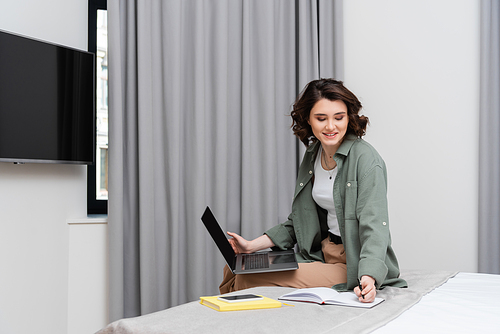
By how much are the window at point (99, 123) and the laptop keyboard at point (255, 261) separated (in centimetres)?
122

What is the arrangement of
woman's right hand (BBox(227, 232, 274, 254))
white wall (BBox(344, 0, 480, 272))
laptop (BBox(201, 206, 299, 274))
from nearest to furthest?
laptop (BBox(201, 206, 299, 274))
woman's right hand (BBox(227, 232, 274, 254))
white wall (BBox(344, 0, 480, 272))

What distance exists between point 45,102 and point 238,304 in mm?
1497

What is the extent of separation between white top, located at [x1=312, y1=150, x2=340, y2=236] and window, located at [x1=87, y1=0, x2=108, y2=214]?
4.54 ft

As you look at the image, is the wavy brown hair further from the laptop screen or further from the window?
the window

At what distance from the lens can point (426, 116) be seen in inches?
100

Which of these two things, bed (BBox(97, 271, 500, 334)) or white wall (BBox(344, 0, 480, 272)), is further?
white wall (BBox(344, 0, 480, 272))

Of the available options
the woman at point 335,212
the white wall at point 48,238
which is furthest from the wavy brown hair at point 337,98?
the white wall at point 48,238

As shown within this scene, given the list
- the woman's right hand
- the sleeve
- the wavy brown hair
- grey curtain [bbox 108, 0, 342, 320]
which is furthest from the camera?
grey curtain [bbox 108, 0, 342, 320]

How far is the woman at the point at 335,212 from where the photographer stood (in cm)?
138

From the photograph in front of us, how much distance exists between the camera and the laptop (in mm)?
1476

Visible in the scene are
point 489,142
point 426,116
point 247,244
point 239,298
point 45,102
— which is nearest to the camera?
point 239,298

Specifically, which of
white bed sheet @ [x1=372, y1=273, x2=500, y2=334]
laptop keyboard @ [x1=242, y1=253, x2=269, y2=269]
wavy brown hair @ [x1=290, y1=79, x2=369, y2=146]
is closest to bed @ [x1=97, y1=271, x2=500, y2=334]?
white bed sheet @ [x1=372, y1=273, x2=500, y2=334]

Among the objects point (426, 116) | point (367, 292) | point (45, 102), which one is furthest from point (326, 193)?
point (45, 102)

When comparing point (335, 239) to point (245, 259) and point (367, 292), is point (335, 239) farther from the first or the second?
point (367, 292)
